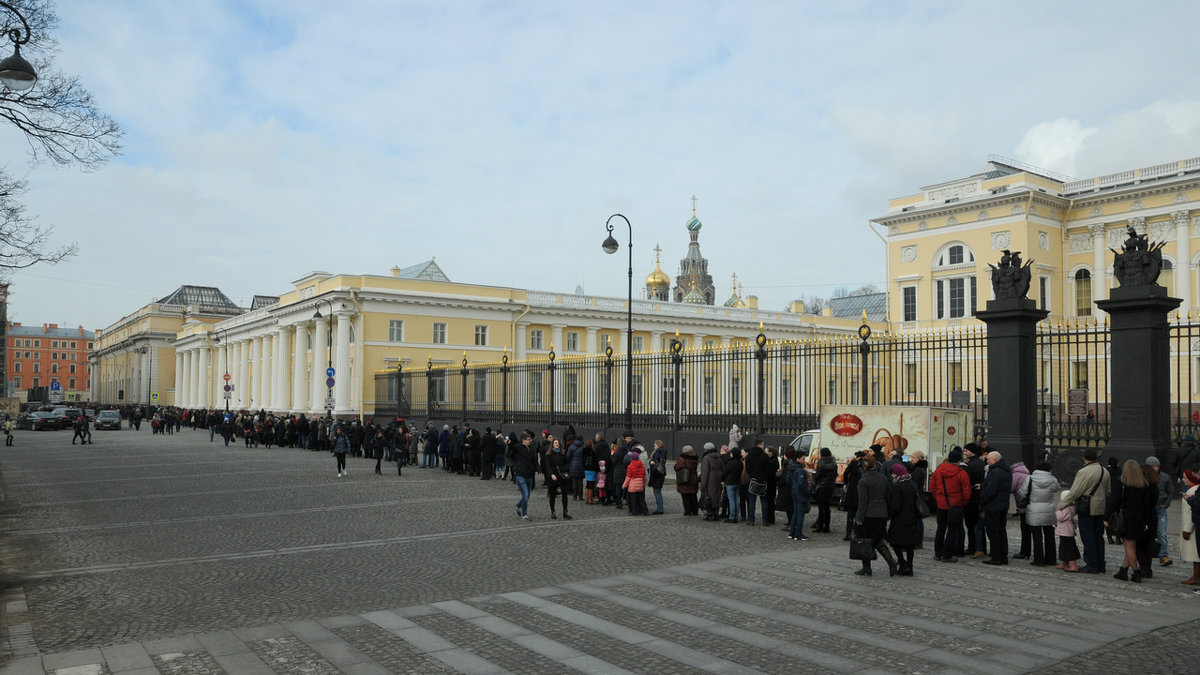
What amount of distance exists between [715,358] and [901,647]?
19.1m

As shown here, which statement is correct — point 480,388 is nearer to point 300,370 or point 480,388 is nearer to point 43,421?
point 300,370

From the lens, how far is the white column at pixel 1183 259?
126ft

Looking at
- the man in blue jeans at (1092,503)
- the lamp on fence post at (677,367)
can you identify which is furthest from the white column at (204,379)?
the man in blue jeans at (1092,503)

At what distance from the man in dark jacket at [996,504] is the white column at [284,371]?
5687cm

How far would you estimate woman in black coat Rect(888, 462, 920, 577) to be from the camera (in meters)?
11.0

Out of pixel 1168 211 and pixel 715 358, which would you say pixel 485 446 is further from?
pixel 1168 211

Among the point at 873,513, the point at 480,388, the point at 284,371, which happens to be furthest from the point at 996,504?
the point at 284,371

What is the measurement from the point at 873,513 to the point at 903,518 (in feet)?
1.42

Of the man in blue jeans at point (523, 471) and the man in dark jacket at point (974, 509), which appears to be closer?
the man in dark jacket at point (974, 509)

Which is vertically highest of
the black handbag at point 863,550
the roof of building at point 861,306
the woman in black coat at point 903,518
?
the roof of building at point 861,306

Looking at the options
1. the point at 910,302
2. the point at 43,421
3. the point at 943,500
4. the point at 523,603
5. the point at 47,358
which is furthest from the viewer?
the point at 47,358

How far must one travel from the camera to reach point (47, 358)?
16900 cm

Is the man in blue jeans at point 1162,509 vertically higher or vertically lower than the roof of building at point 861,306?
lower

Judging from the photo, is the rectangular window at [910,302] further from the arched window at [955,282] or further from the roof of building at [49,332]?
the roof of building at [49,332]
